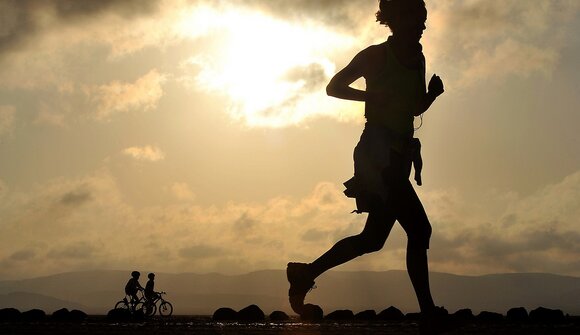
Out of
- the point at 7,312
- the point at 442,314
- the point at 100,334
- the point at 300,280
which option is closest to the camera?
the point at 442,314

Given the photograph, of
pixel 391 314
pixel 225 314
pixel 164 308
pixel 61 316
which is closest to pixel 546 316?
pixel 391 314

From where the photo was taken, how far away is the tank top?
794 cm

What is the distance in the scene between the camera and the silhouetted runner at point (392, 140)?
7867 mm

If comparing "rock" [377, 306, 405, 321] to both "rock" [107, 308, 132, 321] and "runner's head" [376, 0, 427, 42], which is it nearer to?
"rock" [107, 308, 132, 321]

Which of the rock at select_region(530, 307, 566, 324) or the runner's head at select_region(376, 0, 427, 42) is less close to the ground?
the runner's head at select_region(376, 0, 427, 42)

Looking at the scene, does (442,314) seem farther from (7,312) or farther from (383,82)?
(7,312)

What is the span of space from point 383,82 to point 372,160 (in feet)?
2.47

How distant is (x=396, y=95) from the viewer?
7.96 m

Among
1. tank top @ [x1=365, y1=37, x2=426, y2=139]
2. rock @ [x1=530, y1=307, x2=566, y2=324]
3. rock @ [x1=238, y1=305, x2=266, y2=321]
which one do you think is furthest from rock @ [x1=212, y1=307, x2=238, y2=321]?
tank top @ [x1=365, y1=37, x2=426, y2=139]

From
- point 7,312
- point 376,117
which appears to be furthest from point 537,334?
point 7,312

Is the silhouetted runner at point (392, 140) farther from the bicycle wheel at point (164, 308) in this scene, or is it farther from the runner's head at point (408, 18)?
the bicycle wheel at point (164, 308)

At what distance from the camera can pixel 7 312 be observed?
1958 cm

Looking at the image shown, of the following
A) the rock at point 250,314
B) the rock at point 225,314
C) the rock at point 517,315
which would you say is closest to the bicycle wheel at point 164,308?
the rock at point 225,314

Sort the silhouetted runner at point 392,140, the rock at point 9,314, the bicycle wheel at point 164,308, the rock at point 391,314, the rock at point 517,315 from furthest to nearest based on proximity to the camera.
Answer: the bicycle wheel at point 164,308 → the rock at point 9,314 → the rock at point 391,314 → the rock at point 517,315 → the silhouetted runner at point 392,140
